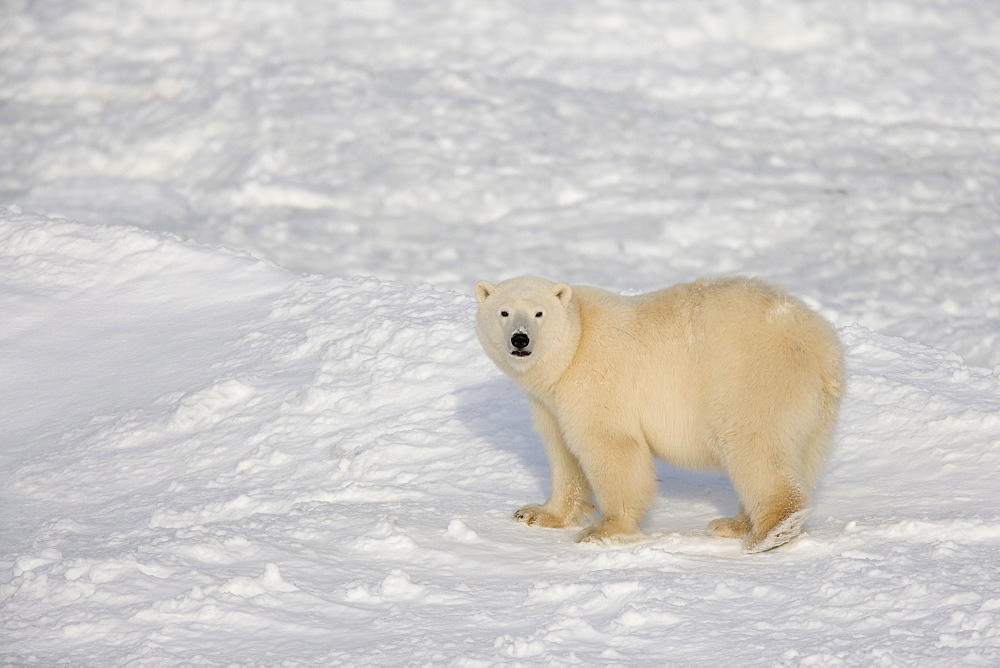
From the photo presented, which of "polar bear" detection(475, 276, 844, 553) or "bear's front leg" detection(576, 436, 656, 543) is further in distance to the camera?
"bear's front leg" detection(576, 436, 656, 543)

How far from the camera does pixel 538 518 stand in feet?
13.3

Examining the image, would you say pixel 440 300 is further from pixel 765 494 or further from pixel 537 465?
pixel 765 494

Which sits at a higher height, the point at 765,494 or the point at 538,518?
the point at 765,494

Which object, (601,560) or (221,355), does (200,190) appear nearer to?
(221,355)

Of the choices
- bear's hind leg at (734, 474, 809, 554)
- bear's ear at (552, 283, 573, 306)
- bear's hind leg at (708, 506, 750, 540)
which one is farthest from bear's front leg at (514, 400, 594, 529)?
bear's hind leg at (734, 474, 809, 554)

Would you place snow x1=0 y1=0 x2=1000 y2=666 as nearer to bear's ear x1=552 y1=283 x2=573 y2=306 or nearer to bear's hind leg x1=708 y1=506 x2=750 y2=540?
bear's hind leg x1=708 y1=506 x2=750 y2=540

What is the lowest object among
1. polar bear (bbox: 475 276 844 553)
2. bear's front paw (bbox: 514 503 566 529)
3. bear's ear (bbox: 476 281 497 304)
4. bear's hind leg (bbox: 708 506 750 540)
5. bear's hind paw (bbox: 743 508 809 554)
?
bear's front paw (bbox: 514 503 566 529)

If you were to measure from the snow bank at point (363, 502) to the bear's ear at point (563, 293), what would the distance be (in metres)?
0.81

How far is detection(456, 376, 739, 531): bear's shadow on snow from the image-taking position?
13.8ft

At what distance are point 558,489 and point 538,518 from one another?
15 centimetres

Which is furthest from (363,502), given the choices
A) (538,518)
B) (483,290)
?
(483,290)

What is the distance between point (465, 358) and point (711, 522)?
1809 mm

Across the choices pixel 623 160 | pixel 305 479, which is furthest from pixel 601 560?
pixel 623 160

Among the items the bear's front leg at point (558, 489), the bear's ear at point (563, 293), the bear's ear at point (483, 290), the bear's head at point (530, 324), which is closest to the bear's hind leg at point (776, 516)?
the bear's front leg at point (558, 489)
